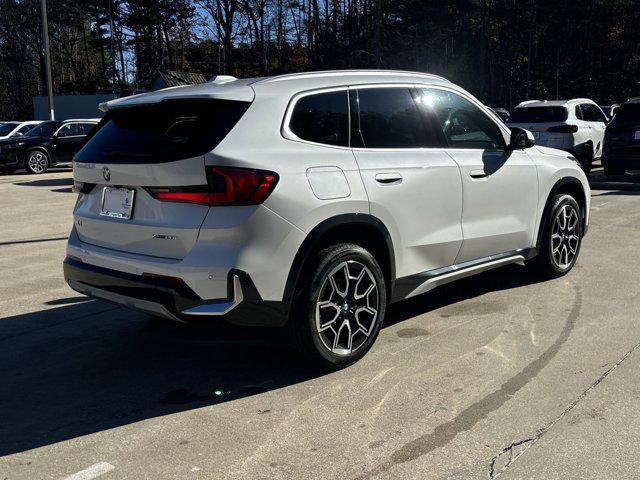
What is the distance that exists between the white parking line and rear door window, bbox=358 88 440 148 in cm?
247

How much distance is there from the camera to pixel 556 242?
6355 mm

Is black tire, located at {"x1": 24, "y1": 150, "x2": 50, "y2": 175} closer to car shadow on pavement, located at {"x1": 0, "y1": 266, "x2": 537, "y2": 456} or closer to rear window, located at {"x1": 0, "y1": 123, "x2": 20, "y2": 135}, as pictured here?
rear window, located at {"x1": 0, "y1": 123, "x2": 20, "y2": 135}

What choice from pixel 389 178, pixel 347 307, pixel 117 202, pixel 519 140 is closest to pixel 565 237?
pixel 519 140

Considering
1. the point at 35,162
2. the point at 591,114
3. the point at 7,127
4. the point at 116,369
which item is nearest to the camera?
the point at 116,369

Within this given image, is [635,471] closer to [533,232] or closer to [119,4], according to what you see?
[533,232]

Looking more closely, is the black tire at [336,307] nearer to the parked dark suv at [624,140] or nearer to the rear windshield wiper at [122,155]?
the rear windshield wiper at [122,155]

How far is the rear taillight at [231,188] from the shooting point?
147 inches

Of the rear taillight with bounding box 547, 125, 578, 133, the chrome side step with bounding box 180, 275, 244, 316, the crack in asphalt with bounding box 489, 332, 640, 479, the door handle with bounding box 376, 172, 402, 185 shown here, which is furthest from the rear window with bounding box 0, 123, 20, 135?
the crack in asphalt with bounding box 489, 332, 640, 479

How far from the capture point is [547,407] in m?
3.69

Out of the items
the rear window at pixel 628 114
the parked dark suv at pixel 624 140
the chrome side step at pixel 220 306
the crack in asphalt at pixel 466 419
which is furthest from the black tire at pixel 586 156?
the chrome side step at pixel 220 306

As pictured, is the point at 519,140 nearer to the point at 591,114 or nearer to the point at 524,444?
the point at 524,444

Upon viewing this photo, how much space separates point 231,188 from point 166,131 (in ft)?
2.08

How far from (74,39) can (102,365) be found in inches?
2580

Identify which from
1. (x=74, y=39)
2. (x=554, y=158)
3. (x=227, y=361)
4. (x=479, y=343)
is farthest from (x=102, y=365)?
(x=74, y=39)
